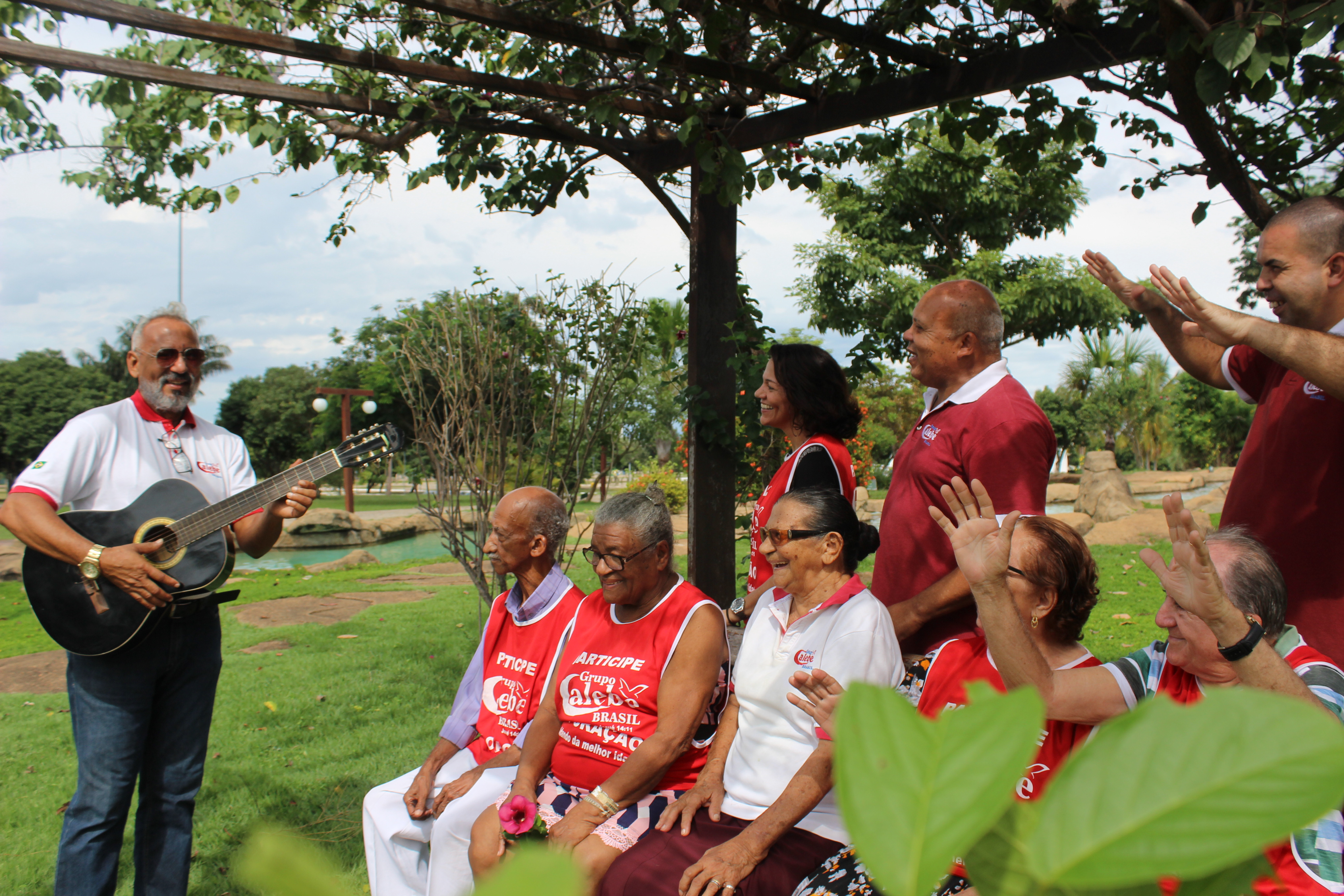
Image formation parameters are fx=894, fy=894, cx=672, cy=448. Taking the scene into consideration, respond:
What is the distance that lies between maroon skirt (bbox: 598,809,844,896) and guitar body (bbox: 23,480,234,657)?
1.80 m

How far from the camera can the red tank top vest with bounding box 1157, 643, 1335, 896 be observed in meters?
1.53

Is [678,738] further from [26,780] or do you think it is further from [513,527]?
[26,780]

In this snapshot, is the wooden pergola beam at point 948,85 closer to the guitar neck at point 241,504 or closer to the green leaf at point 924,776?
the guitar neck at point 241,504

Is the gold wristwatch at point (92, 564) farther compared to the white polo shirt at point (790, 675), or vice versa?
the gold wristwatch at point (92, 564)

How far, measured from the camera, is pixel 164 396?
10.7ft

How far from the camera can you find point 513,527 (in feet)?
11.6

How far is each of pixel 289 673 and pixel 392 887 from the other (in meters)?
4.29

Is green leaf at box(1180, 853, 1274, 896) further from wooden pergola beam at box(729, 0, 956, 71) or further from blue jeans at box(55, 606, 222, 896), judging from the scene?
wooden pergola beam at box(729, 0, 956, 71)

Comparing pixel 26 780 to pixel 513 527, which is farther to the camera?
pixel 26 780

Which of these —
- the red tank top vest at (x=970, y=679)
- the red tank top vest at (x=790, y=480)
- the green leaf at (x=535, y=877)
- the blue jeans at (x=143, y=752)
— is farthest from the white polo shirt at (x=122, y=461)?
the green leaf at (x=535, y=877)

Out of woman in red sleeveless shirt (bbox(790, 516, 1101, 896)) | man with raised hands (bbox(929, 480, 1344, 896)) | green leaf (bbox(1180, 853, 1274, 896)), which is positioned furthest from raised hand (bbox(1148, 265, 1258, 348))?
green leaf (bbox(1180, 853, 1274, 896))

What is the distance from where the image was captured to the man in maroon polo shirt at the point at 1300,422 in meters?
2.08

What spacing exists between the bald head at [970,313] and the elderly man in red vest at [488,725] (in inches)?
64.4

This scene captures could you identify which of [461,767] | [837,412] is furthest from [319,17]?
[461,767]
